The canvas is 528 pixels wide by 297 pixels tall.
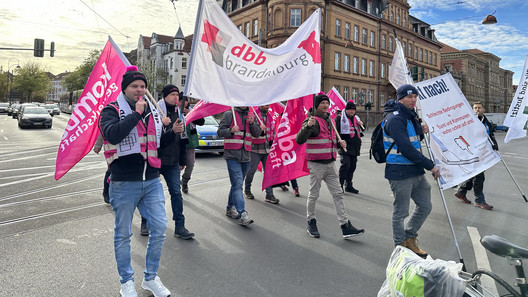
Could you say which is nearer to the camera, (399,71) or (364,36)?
(399,71)

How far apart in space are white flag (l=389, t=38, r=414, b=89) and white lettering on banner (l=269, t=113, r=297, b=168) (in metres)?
1.64

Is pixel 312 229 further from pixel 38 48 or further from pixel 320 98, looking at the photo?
pixel 38 48

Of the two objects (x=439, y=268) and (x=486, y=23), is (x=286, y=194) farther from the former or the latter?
(x=486, y=23)

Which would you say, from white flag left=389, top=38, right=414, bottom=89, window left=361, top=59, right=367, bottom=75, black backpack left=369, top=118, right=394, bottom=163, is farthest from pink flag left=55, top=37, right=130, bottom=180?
window left=361, top=59, right=367, bottom=75

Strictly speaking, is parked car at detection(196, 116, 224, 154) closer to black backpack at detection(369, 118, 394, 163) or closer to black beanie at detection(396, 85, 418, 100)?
black backpack at detection(369, 118, 394, 163)

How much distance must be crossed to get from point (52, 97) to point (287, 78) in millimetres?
198369

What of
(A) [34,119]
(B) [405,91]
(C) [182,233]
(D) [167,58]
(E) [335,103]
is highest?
(D) [167,58]

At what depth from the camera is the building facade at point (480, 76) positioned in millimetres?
82425

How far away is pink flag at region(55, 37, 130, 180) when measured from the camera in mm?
4172

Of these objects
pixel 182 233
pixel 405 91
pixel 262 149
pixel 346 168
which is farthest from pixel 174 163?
pixel 346 168

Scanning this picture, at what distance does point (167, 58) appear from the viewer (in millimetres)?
67875

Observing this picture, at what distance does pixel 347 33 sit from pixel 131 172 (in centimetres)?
4734

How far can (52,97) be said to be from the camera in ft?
570

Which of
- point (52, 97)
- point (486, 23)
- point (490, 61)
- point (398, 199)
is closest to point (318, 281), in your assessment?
point (398, 199)
